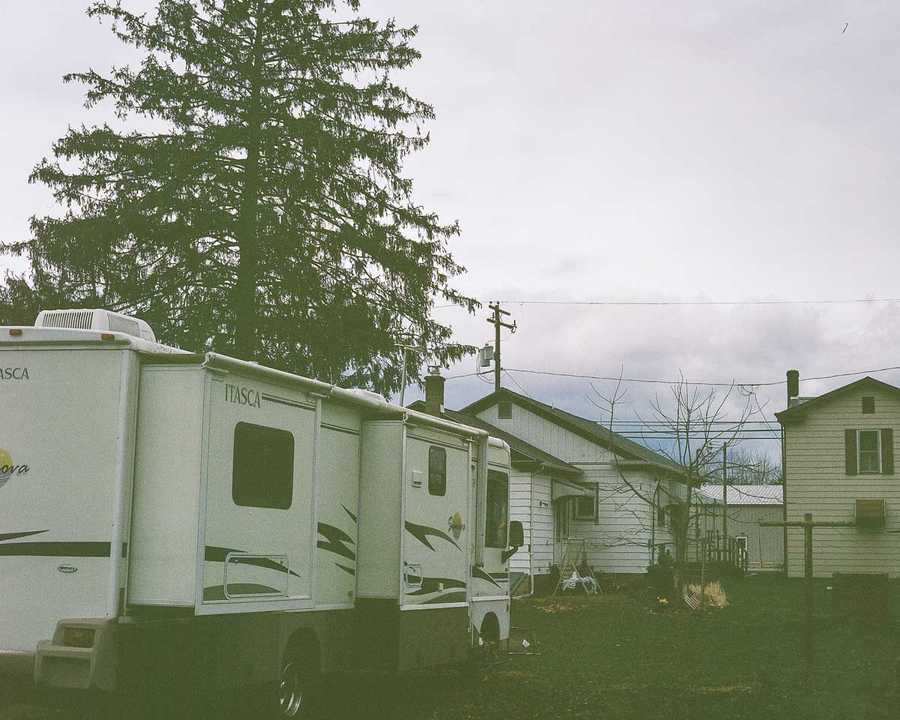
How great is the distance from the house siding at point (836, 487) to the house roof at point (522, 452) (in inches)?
283

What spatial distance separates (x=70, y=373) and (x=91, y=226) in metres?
12.5

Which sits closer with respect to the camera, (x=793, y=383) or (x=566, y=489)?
(x=566, y=489)

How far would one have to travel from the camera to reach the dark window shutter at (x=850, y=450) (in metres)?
37.0

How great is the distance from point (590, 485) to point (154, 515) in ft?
95.3

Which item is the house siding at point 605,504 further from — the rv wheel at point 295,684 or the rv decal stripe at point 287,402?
the rv decal stripe at point 287,402

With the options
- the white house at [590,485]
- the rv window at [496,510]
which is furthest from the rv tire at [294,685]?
the white house at [590,485]

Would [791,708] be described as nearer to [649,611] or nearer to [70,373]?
[70,373]

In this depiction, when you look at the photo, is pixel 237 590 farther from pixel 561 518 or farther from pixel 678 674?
pixel 561 518

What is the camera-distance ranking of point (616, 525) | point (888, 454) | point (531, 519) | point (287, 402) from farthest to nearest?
point (888, 454) → point (616, 525) → point (531, 519) → point (287, 402)

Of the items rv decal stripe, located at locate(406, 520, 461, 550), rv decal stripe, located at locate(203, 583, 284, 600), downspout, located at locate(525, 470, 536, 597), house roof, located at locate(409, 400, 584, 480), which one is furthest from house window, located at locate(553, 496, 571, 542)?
rv decal stripe, located at locate(203, 583, 284, 600)

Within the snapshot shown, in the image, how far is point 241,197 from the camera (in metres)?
20.9

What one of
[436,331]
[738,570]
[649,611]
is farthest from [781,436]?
[436,331]

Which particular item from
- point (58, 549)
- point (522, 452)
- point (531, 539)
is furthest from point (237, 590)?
point (522, 452)

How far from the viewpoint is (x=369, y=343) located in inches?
858
